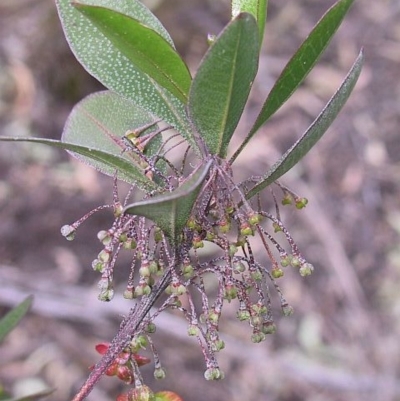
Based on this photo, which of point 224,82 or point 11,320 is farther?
point 11,320

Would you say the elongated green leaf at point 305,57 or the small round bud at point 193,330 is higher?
the elongated green leaf at point 305,57

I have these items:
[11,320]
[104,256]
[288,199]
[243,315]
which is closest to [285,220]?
[11,320]

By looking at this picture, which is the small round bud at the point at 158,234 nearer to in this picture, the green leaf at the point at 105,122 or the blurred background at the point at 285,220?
the green leaf at the point at 105,122

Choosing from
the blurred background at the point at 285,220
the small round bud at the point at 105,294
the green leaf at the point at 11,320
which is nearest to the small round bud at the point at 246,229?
the small round bud at the point at 105,294

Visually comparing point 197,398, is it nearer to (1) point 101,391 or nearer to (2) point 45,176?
(1) point 101,391

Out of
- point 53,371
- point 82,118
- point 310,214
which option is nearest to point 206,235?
point 82,118

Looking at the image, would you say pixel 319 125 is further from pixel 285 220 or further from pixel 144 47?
pixel 285 220

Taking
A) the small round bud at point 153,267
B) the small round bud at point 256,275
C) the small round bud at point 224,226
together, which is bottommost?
the small round bud at point 153,267

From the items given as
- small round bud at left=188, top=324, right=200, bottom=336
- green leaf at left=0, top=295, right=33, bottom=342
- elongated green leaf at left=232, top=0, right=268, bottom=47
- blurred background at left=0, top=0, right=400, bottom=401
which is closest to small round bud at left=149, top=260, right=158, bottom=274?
small round bud at left=188, top=324, right=200, bottom=336
